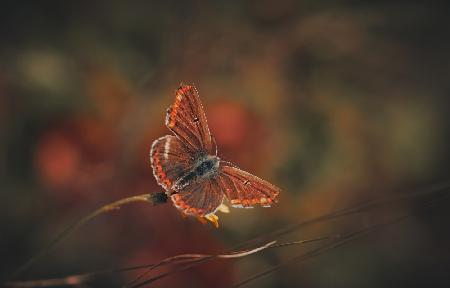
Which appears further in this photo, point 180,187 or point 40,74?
point 40,74

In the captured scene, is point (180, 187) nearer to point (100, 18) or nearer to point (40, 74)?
point (40, 74)

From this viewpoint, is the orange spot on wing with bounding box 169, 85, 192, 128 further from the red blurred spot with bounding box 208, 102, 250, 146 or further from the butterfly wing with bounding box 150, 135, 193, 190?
the red blurred spot with bounding box 208, 102, 250, 146

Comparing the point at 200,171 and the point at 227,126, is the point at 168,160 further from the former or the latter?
the point at 227,126

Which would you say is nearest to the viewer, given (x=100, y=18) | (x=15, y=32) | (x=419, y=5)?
(x=15, y=32)

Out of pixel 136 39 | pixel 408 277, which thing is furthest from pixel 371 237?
pixel 136 39

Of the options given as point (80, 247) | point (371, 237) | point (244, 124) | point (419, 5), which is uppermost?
point (419, 5)

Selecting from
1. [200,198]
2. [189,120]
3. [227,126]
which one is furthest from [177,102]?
[227,126]
